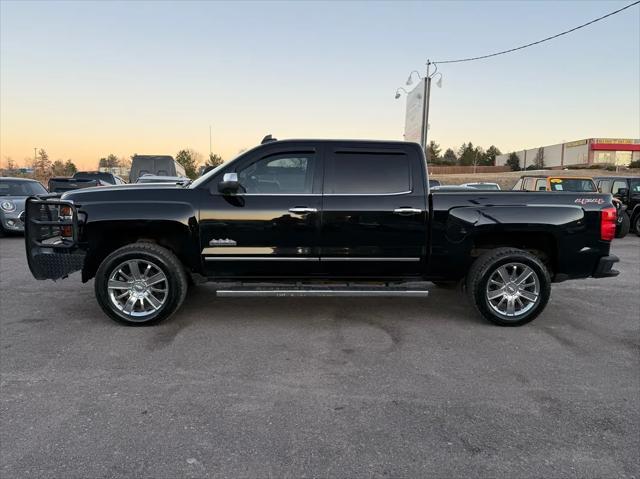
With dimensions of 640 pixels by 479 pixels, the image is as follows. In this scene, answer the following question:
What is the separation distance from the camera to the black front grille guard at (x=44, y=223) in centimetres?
457

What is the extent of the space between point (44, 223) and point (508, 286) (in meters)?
4.89

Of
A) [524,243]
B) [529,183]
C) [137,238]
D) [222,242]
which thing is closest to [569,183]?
[529,183]

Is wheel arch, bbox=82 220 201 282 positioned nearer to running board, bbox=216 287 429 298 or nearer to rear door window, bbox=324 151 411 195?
running board, bbox=216 287 429 298

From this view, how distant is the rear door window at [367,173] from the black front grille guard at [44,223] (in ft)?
8.45

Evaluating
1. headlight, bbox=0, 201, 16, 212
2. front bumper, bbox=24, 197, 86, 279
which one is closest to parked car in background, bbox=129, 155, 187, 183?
headlight, bbox=0, 201, 16, 212

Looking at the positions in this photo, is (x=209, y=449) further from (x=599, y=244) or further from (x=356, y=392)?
(x=599, y=244)

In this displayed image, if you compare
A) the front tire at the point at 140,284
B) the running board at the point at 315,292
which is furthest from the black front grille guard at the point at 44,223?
the running board at the point at 315,292

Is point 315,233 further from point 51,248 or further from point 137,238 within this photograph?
point 51,248

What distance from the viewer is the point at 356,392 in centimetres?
333

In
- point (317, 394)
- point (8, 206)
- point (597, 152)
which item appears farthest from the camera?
point (597, 152)

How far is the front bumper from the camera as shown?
15.2ft

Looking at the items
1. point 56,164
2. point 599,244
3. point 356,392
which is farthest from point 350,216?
point 56,164

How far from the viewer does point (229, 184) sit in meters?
4.45

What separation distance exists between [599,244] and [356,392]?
3275 millimetres
